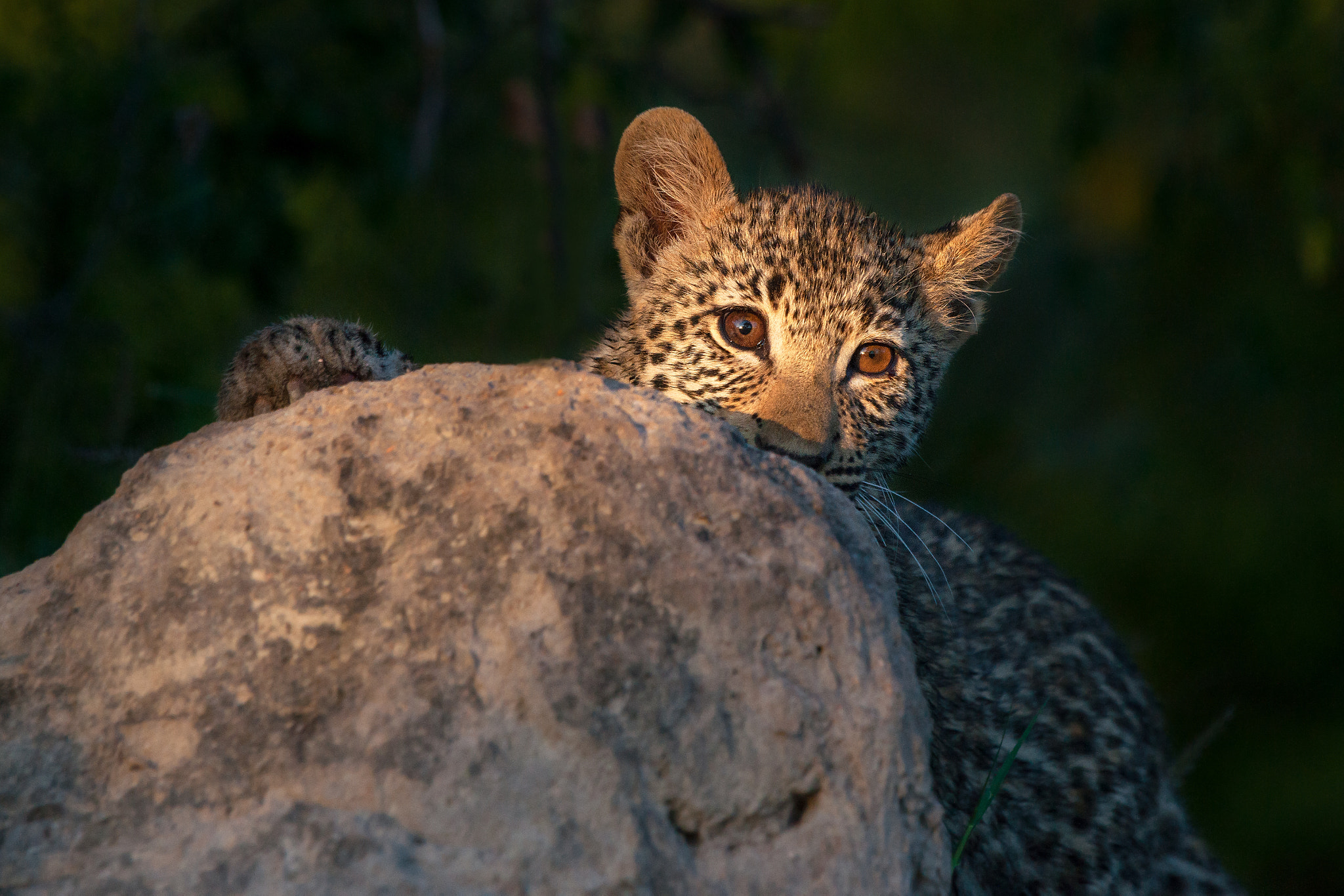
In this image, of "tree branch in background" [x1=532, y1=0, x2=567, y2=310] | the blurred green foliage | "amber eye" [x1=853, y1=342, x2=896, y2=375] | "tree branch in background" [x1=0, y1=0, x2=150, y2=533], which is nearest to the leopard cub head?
"amber eye" [x1=853, y1=342, x2=896, y2=375]

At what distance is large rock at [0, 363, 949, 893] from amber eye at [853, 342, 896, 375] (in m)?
1.79

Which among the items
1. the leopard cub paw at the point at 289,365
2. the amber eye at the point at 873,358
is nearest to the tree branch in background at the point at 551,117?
the amber eye at the point at 873,358

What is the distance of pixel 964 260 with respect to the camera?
5.12m

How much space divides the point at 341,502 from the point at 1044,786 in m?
2.75

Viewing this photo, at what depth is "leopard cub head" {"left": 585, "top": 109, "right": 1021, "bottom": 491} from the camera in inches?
174

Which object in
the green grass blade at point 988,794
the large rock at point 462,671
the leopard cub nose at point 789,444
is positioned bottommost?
the green grass blade at point 988,794

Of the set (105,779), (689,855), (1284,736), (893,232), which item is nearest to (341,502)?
(105,779)

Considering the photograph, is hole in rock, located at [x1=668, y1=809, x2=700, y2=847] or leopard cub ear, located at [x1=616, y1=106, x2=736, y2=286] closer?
hole in rock, located at [x1=668, y1=809, x2=700, y2=847]

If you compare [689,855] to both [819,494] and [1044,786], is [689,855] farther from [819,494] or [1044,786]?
[1044,786]

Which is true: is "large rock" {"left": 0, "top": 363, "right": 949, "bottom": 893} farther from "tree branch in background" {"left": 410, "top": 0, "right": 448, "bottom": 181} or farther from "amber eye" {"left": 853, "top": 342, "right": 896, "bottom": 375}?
"tree branch in background" {"left": 410, "top": 0, "right": 448, "bottom": 181}

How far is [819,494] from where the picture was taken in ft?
9.75

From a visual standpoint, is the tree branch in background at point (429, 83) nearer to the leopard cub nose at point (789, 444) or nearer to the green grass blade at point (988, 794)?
the leopard cub nose at point (789, 444)

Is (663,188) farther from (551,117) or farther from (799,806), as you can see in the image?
(799,806)

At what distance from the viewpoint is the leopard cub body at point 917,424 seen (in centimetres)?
416
